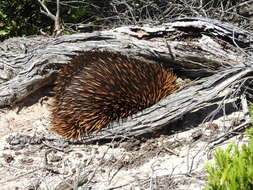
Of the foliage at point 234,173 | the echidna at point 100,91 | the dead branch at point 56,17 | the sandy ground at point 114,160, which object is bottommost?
the sandy ground at point 114,160

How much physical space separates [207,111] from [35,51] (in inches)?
94.4

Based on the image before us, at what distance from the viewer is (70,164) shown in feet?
15.0

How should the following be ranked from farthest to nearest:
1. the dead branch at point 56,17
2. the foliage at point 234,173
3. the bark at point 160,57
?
1. the dead branch at point 56,17
2. the bark at point 160,57
3. the foliage at point 234,173

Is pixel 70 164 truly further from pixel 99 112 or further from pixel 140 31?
pixel 140 31

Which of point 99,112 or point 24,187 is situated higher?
point 99,112

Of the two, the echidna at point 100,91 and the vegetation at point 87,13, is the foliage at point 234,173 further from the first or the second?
the vegetation at point 87,13

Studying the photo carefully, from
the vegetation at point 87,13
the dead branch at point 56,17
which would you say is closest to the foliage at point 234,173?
the vegetation at point 87,13

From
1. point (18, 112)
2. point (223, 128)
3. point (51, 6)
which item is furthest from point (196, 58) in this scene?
point (51, 6)

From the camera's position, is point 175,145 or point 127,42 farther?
point 127,42

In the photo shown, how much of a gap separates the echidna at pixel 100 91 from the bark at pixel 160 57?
0.18 m

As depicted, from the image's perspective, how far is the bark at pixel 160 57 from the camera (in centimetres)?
460

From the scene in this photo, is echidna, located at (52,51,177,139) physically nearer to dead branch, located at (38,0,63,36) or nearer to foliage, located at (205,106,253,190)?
dead branch, located at (38,0,63,36)

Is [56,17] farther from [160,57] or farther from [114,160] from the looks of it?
[114,160]

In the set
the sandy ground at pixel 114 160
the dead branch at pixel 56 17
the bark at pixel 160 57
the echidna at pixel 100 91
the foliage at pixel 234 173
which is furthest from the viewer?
the dead branch at pixel 56 17
